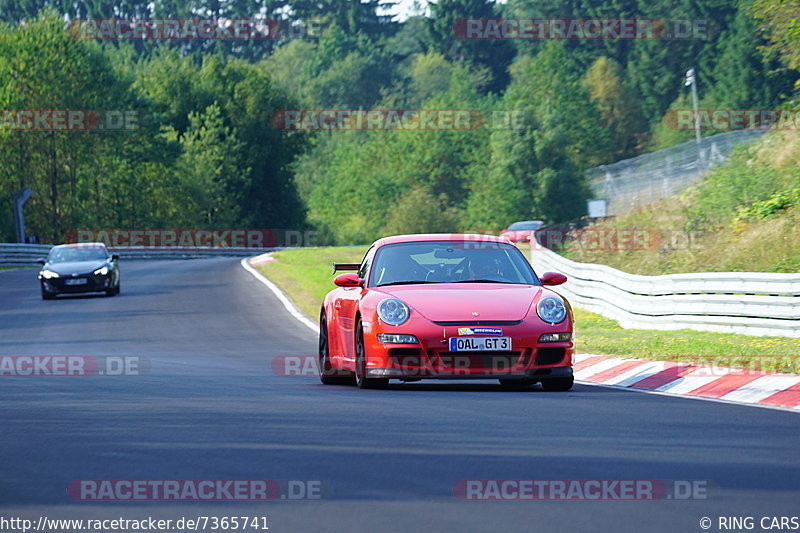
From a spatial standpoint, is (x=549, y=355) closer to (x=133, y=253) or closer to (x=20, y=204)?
(x=20, y=204)

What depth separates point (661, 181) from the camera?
50.0m

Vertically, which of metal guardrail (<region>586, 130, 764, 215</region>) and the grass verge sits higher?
metal guardrail (<region>586, 130, 764, 215</region>)

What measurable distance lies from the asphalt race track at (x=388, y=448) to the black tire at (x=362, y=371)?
23cm

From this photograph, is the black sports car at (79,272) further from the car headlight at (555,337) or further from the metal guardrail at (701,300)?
the car headlight at (555,337)

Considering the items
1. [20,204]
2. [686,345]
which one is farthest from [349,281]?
[20,204]

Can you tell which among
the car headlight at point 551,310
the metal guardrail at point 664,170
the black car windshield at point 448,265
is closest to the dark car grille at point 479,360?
the car headlight at point 551,310

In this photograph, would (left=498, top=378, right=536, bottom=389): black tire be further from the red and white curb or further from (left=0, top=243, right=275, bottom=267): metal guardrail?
(left=0, top=243, right=275, bottom=267): metal guardrail

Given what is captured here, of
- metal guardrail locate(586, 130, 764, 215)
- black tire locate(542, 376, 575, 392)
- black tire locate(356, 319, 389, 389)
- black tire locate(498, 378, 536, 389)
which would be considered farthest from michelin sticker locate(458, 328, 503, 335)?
metal guardrail locate(586, 130, 764, 215)

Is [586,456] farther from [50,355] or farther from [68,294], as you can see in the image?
[68,294]

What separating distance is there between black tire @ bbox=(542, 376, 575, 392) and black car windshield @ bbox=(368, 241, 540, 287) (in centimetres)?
105

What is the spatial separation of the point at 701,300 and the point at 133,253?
154 ft

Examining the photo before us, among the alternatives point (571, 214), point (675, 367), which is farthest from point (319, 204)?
point (675, 367)

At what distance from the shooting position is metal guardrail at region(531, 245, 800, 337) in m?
17.8

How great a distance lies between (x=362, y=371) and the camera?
1252 centimetres
